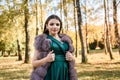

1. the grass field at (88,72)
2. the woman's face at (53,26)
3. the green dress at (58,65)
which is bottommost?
the grass field at (88,72)

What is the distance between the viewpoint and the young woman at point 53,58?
541 cm

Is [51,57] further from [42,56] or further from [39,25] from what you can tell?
[39,25]

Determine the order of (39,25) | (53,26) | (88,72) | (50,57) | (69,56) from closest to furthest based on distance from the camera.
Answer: (50,57) → (69,56) → (53,26) → (88,72) → (39,25)

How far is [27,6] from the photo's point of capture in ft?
102

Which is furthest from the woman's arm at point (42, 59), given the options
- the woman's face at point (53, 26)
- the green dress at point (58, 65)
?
the woman's face at point (53, 26)

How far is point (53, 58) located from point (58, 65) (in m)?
0.19

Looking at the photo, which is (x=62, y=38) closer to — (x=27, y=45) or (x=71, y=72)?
(x=71, y=72)

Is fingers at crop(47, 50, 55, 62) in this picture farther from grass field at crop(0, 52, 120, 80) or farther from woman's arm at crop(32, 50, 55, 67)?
grass field at crop(0, 52, 120, 80)

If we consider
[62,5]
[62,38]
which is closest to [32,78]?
[62,38]

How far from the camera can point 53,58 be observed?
5.30 meters

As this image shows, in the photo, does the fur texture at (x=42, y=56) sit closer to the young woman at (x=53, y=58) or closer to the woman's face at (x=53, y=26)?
the young woman at (x=53, y=58)

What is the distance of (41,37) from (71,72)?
2.46 feet

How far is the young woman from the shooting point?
541cm

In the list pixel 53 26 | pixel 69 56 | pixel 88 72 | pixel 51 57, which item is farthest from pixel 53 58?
pixel 88 72
